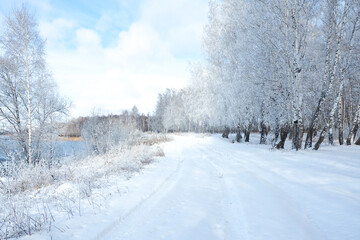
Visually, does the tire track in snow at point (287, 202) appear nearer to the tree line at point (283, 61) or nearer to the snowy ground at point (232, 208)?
the snowy ground at point (232, 208)

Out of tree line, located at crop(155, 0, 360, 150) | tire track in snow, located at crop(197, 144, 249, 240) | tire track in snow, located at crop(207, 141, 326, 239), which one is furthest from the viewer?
tree line, located at crop(155, 0, 360, 150)

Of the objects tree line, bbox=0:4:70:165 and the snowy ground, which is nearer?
the snowy ground

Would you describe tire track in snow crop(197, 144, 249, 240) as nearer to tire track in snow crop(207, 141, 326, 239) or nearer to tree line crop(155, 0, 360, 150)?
tire track in snow crop(207, 141, 326, 239)

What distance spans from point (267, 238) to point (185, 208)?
5.30 feet

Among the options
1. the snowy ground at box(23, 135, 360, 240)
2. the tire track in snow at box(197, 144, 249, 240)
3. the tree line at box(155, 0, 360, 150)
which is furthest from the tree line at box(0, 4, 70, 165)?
the tree line at box(155, 0, 360, 150)

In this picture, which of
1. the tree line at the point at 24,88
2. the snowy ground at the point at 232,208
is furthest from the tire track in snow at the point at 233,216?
the tree line at the point at 24,88

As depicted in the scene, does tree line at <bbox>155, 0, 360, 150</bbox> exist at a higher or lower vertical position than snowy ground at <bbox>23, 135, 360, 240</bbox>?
higher

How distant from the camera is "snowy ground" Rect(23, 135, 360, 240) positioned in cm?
295

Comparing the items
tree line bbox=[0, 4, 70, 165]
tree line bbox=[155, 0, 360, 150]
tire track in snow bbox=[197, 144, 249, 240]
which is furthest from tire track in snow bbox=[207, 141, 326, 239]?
tree line bbox=[0, 4, 70, 165]

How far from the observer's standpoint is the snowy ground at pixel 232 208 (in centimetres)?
295

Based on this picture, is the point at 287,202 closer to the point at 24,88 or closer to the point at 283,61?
the point at 283,61

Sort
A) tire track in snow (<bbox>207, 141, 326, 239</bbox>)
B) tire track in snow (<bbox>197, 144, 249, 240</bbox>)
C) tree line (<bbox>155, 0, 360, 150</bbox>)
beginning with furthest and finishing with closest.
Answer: tree line (<bbox>155, 0, 360, 150</bbox>), tire track in snow (<bbox>207, 141, 326, 239</bbox>), tire track in snow (<bbox>197, 144, 249, 240</bbox>)

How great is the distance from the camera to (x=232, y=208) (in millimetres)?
3871

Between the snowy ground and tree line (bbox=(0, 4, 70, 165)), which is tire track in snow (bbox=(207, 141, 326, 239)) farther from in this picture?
tree line (bbox=(0, 4, 70, 165))
